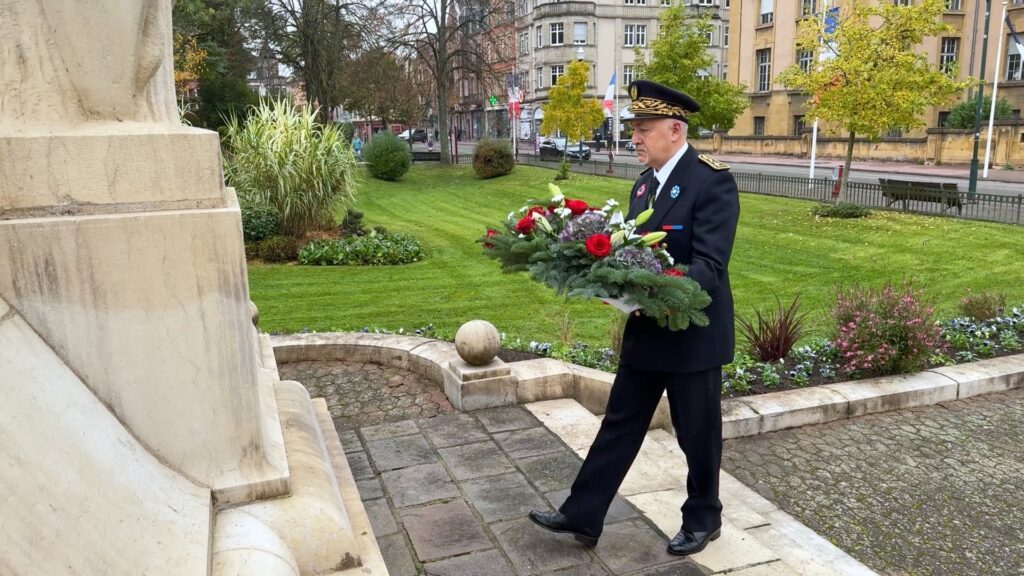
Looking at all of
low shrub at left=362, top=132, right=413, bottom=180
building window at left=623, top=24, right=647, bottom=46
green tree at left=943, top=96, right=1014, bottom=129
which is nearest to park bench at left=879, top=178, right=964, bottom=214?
low shrub at left=362, top=132, right=413, bottom=180

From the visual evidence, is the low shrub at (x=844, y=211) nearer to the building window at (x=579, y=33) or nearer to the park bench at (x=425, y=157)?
the park bench at (x=425, y=157)

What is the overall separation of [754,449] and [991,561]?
1673 millimetres

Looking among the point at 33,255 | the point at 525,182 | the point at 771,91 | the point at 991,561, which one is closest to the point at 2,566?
the point at 33,255

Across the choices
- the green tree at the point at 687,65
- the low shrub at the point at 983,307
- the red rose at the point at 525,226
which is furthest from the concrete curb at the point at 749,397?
the green tree at the point at 687,65

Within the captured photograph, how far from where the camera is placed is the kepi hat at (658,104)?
3459 mm

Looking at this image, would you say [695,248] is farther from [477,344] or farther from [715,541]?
[477,344]

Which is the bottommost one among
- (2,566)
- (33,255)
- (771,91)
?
(2,566)

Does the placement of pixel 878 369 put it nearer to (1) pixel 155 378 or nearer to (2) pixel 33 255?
(1) pixel 155 378

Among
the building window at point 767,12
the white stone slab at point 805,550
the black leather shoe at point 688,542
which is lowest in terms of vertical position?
the white stone slab at point 805,550

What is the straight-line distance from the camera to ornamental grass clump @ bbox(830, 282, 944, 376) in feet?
20.9

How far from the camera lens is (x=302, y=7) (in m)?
33.8

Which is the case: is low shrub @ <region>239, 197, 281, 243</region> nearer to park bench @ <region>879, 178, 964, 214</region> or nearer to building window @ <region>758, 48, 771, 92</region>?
park bench @ <region>879, 178, 964, 214</region>

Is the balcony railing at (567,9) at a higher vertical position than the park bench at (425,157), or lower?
higher

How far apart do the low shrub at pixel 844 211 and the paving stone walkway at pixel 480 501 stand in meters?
14.9
